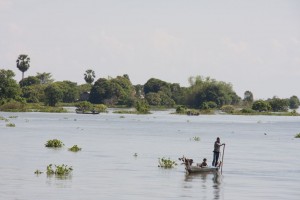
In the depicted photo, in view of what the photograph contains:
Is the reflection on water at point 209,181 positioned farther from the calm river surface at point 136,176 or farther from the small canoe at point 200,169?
the small canoe at point 200,169

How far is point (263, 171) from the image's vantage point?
6191 cm

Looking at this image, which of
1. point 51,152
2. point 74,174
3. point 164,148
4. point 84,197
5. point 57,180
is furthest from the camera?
point 164,148

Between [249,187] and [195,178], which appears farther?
[195,178]

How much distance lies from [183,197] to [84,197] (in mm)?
5659

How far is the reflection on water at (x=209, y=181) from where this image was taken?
4706cm

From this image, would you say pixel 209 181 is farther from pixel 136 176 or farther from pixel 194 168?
pixel 136 176

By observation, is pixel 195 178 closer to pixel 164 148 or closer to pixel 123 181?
pixel 123 181

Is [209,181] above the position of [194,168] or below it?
below

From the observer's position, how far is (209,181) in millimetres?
52375

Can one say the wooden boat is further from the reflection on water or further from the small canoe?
the reflection on water

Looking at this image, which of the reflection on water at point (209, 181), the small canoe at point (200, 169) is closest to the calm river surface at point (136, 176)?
the reflection on water at point (209, 181)

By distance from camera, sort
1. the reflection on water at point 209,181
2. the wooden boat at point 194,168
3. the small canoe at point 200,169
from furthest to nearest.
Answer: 1. the small canoe at point 200,169
2. the wooden boat at point 194,168
3. the reflection on water at point 209,181

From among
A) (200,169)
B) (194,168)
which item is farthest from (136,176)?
(200,169)

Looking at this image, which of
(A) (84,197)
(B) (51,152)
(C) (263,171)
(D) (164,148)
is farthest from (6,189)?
(D) (164,148)
